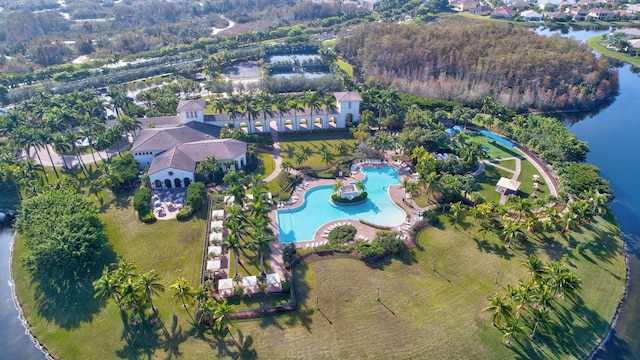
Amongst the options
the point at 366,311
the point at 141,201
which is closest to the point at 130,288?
the point at 141,201

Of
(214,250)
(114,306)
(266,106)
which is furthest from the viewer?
(266,106)

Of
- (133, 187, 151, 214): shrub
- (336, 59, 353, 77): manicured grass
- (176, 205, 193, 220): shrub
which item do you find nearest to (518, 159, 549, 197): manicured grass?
(176, 205, 193, 220): shrub

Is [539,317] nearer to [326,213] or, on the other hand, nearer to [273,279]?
[273,279]

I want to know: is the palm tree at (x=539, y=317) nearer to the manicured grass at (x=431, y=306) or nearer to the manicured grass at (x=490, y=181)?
the manicured grass at (x=431, y=306)

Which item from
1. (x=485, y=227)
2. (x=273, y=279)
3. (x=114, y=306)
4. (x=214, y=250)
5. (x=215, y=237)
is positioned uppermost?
(x=485, y=227)

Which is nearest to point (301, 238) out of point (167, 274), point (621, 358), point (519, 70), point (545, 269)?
point (167, 274)

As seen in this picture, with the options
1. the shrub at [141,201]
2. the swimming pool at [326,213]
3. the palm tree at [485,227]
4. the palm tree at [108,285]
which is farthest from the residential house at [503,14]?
the palm tree at [108,285]
